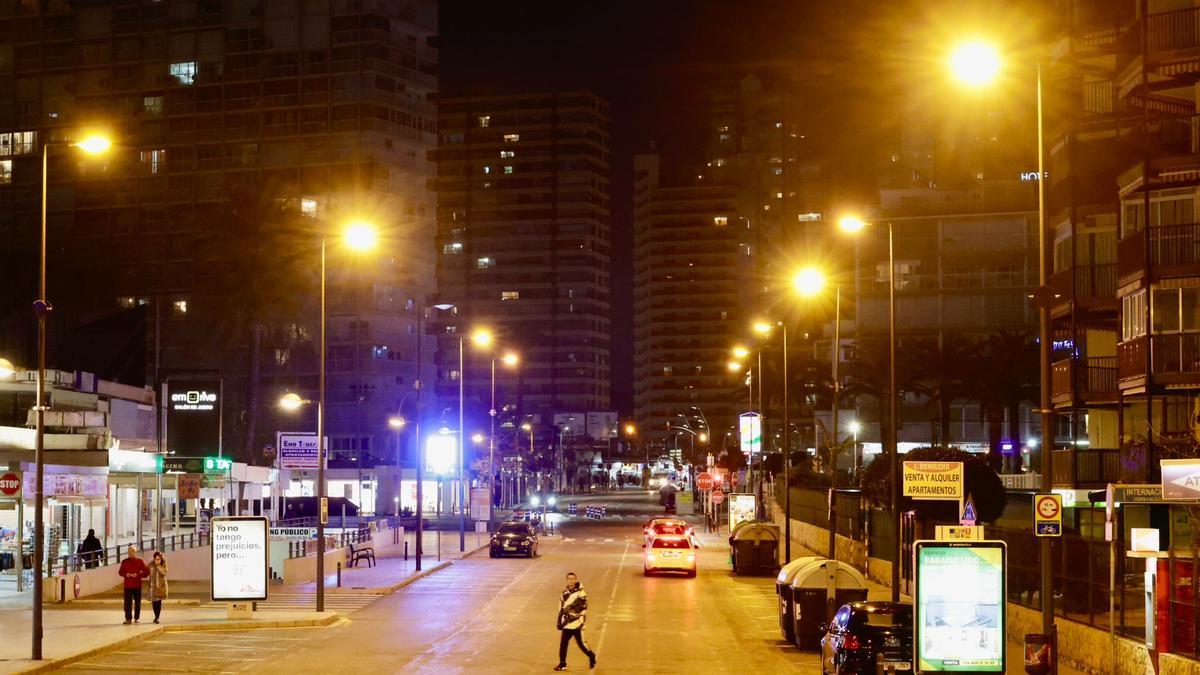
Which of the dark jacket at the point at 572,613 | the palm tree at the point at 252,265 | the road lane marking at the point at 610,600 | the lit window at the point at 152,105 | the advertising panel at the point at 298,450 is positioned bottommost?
the road lane marking at the point at 610,600

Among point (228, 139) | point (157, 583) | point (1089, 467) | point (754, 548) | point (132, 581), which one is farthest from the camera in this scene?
point (228, 139)

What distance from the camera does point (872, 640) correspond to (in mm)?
21953

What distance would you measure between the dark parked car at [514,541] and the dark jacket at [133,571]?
3085 centimetres

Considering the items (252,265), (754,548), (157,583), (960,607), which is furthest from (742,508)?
(960,607)

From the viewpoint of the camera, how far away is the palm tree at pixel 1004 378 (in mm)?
76188

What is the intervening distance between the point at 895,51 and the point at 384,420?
217 ft

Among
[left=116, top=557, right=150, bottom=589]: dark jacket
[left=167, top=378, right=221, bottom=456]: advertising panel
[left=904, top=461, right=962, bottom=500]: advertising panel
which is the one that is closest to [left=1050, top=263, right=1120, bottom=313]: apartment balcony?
[left=904, top=461, right=962, bottom=500]: advertising panel

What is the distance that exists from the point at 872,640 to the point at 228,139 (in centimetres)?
11868

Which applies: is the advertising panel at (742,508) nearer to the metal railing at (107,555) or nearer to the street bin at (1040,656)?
the metal railing at (107,555)

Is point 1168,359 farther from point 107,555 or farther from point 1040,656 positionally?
point 107,555

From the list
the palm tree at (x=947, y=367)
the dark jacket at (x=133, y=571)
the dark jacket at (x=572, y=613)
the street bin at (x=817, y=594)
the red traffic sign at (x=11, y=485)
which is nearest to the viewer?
the dark jacket at (x=572, y=613)

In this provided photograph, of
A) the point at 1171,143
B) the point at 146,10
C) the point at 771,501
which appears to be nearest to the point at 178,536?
the point at 1171,143

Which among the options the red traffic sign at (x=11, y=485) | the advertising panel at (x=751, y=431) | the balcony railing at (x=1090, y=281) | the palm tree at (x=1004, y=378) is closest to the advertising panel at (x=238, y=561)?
the red traffic sign at (x=11, y=485)

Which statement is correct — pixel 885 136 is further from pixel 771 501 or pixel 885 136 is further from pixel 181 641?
pixel 181 641
